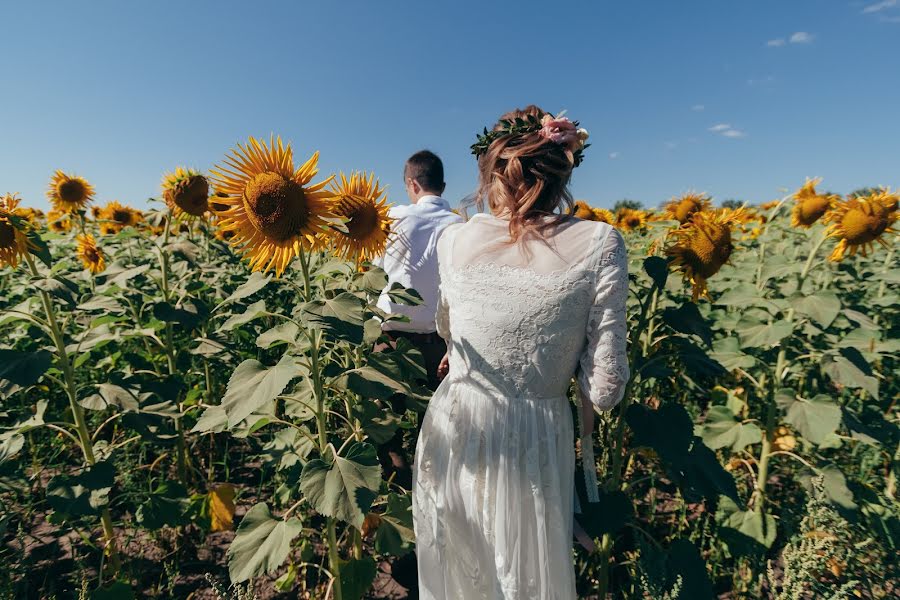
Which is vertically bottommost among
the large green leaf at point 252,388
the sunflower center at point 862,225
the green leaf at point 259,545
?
the green leaf at point 259,545

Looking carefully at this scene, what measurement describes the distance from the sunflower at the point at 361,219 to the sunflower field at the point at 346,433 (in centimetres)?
1

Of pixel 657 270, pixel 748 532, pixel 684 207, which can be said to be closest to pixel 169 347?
pixel 657 270

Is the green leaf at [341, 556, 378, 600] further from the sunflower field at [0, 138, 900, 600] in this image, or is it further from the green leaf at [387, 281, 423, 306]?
the green leaf at [387, 281, 423, 306]

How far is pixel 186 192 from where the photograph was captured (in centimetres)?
255

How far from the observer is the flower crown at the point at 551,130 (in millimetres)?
1382

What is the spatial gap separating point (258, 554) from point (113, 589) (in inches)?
25.5

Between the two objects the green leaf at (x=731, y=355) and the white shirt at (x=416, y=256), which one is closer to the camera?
the green leaf at (x=731, y=355)

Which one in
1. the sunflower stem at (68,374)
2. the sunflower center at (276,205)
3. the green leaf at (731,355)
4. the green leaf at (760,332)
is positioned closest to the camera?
the sunflower center at (276,205)

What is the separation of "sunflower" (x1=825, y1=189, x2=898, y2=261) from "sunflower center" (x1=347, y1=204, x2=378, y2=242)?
2.23 metres

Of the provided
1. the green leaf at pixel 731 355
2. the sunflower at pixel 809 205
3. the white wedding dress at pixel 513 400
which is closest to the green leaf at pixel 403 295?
the white wedding dress at pixel 513 400

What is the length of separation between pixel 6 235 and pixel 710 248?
2640mm

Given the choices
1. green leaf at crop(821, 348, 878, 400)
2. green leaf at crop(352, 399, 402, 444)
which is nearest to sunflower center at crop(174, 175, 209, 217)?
green leaf at crop(352, 399, 402, 444)

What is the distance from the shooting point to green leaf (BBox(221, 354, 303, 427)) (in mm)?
1339

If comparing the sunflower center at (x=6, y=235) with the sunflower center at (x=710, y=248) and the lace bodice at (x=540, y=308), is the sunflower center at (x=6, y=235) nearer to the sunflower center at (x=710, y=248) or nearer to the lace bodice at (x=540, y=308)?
the lace bodice at (x=540, y=308)
